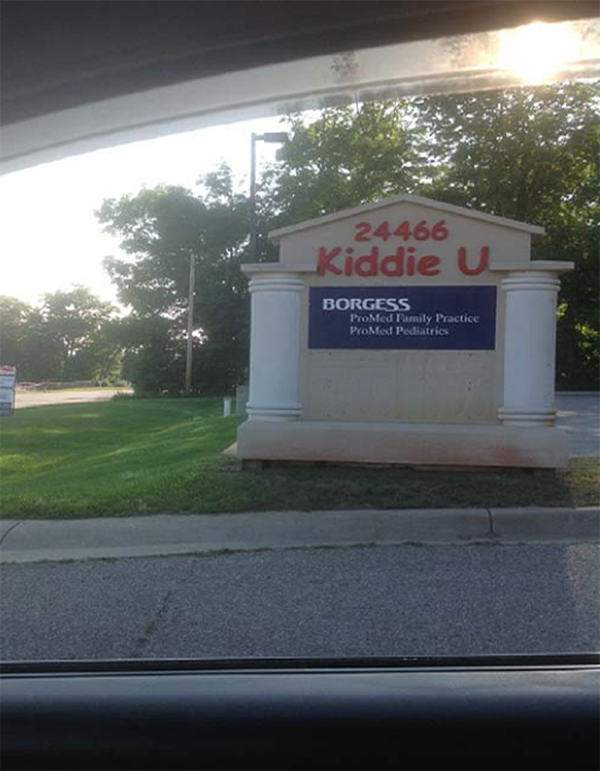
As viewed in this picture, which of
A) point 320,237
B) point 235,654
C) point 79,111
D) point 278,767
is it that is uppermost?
point 320,237

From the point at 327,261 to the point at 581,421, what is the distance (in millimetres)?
7121

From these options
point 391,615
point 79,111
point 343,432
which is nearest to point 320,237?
point 343,432

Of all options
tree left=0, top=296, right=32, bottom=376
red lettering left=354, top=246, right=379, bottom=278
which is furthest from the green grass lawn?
tree left=0, top=296, right=32, bottom=376

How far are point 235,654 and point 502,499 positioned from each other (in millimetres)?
3675

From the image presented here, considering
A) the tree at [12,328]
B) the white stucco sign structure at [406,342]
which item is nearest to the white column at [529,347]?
the white stucco sign structure at [406,342]

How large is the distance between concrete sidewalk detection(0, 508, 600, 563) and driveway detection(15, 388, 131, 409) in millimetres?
14797

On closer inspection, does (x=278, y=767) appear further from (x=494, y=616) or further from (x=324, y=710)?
(x=494, y=616)

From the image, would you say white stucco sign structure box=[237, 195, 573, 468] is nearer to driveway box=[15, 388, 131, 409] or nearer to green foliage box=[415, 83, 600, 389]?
green foliage box=[415, 83, 600, 389]

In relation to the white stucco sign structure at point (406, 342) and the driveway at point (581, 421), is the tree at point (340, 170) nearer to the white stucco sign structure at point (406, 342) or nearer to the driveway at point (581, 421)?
the white stucco sign structure at point (406, 342)

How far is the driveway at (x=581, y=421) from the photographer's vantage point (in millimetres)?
10925

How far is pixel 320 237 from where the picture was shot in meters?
8.86

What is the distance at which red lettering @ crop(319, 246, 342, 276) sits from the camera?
348 inches

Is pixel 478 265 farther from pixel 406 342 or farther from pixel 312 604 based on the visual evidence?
pixel 312 604

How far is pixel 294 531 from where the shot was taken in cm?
701
